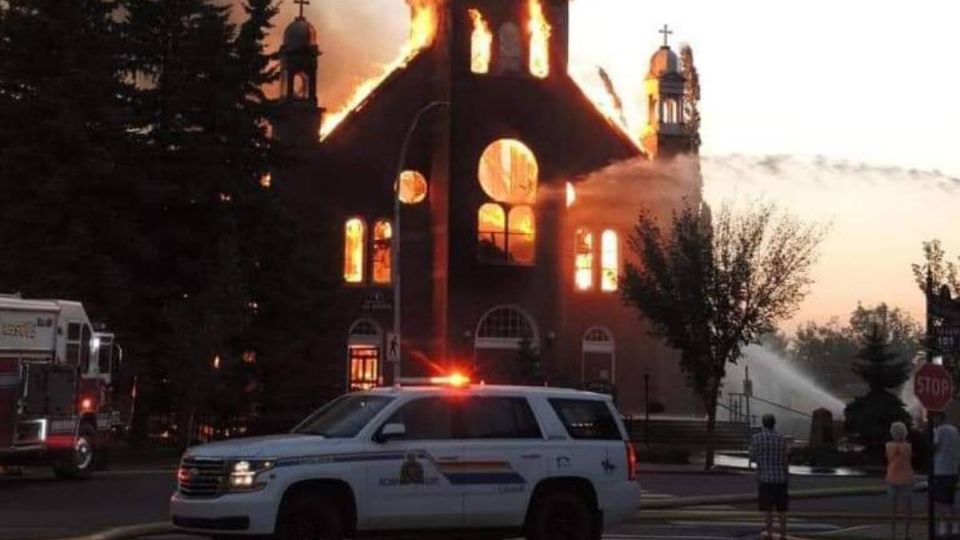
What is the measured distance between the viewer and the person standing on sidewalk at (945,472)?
17.5 meters

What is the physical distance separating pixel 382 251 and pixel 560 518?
39372 millimetres

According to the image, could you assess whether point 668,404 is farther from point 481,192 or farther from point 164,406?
point 164,406

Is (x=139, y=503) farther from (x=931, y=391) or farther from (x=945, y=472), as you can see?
(x=931, y=391)

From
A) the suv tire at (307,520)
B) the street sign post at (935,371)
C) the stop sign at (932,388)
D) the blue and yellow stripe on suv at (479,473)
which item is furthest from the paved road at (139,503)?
the suv tire at (307,520)

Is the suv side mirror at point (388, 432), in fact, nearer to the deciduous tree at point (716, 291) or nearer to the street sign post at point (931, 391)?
the street sign post at point (931, 391)

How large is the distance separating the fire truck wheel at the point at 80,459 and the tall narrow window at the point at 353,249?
85.2ft

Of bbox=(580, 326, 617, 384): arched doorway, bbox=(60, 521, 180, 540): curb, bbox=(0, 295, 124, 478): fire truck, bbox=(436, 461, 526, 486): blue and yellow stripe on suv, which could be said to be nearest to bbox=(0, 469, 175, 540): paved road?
bbox=(60, 521, 180, 540): curb

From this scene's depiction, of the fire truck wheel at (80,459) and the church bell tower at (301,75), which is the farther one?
the church bell tower at (301,75)

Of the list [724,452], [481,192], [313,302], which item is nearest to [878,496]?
[724,452]

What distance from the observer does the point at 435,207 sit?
53.2 metres

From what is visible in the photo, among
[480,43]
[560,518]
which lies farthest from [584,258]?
[560,518]

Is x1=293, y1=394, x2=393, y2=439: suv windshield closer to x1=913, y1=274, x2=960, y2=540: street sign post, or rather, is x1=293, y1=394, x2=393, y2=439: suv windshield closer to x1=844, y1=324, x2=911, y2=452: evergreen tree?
x1=913, y1=274, x2=960, y2=540: street sign post

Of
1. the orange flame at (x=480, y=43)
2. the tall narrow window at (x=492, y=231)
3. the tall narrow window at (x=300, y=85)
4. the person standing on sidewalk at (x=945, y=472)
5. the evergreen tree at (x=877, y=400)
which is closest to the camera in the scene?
the person standing on sidewalk at (x=945, y=472)

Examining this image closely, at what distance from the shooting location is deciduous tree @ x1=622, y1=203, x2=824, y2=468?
35.1 meters
